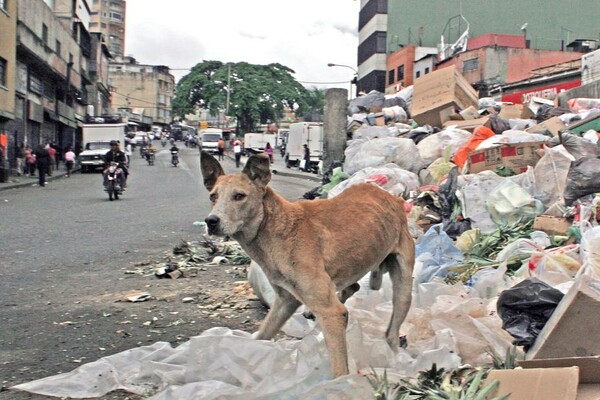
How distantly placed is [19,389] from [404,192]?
6407 millimetres

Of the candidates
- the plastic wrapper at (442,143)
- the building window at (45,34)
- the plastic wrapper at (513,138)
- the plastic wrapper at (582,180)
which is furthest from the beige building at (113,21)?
the plastic wrapper at (582,180)

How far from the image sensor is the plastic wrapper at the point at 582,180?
661 cm

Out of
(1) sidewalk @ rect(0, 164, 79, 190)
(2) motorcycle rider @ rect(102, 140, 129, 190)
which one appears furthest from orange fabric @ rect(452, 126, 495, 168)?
(1) sidewalk @ rect(0, 164, 79, 190)

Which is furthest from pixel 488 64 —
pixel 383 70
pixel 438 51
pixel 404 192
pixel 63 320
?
pixel 63 320

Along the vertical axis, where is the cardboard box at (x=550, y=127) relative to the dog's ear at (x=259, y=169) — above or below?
above

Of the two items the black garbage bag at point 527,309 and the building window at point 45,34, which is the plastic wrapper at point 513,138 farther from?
the building window at point 45,34

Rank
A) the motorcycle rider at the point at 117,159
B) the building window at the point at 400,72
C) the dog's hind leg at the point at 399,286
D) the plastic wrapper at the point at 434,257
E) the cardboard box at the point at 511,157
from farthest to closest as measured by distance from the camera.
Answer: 1. the building window at the point at 400,72
2. the motorcycle rider at the point at 117,159
3. the cardboard box at the point at 511,157
4. the plastic wrapper at the point at 434,257
5. the dog's hind leg at the point at 399,286

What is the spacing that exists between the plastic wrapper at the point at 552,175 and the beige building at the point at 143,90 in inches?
3585

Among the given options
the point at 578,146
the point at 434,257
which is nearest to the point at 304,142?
the point at 578,146

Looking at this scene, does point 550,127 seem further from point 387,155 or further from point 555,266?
point 555,266

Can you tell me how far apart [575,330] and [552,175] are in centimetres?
444

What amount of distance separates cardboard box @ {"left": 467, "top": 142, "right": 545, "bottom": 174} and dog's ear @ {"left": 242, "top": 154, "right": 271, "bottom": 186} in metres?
6.03

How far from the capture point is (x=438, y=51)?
4847 centimetres

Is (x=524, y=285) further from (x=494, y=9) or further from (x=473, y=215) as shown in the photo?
(x=494, y=9)
